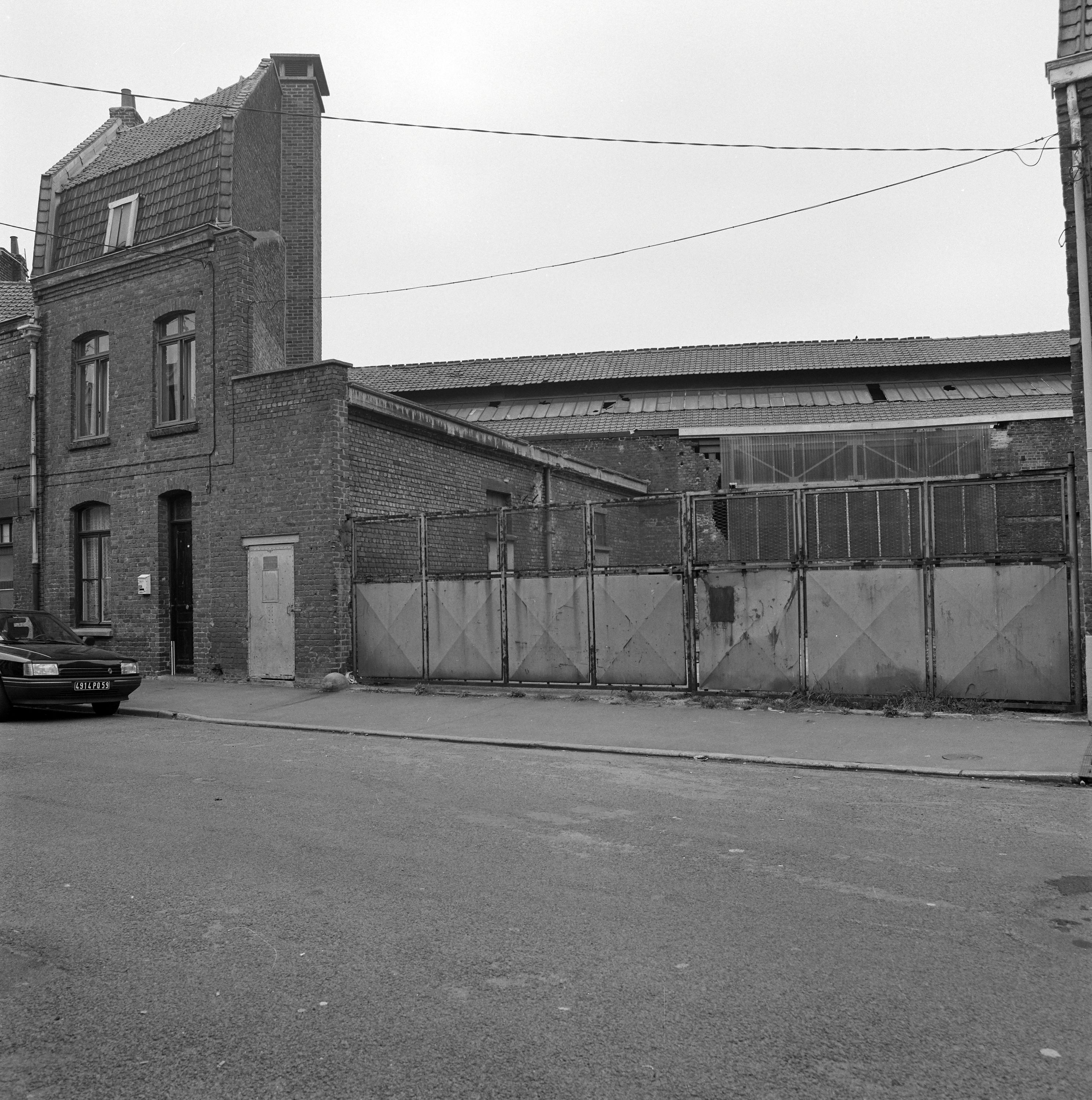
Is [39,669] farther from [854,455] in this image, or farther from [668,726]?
[854,455]

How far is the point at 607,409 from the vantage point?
37.0 meters

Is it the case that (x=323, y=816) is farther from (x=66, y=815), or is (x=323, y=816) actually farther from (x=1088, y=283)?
(x=1088, y=283)

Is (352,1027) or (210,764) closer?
(352,1027)

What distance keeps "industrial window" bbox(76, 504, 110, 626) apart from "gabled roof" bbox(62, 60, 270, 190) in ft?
22.2

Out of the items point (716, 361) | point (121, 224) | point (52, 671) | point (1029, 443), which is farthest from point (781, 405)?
point (52, 671)

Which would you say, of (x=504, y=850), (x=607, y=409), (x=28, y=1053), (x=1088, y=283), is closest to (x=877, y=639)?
(x=1088, y=283)

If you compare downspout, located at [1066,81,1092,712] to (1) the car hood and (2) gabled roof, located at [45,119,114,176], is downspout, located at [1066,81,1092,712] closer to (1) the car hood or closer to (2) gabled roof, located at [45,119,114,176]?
(1) the car hood

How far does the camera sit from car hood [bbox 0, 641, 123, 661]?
12.6 metres

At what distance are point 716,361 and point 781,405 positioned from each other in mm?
3871

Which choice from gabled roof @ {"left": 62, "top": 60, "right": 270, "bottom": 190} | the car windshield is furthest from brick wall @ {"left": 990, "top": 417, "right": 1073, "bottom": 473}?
the car windshield

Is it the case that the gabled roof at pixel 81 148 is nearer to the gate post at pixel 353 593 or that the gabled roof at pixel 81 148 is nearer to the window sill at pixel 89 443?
the window sill at pixel 89 443

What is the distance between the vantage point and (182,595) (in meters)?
17.4

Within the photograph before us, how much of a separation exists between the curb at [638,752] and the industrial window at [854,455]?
20883 millimetres

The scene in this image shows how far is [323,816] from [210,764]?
2.69 meters
